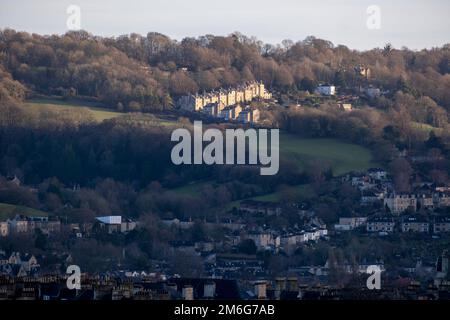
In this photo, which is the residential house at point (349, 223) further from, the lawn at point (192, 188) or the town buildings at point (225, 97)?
the town buildings at point (225, 97)

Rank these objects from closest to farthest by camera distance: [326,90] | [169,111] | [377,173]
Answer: [377,173], [169,111], [326,90]

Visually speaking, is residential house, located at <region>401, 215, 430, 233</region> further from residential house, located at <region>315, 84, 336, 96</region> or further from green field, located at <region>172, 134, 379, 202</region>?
residential house, located at <region>315, 84, 336, 96</region>

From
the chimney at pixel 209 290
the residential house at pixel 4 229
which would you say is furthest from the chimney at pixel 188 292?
the residential house at pixel 4 229

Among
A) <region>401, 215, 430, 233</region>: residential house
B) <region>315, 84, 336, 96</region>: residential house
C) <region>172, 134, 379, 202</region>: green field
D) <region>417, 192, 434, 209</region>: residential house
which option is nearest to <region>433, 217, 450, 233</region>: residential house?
<region>401, 215, 430, 233</region>: residential house

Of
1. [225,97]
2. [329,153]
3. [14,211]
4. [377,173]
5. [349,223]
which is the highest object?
[225,97]

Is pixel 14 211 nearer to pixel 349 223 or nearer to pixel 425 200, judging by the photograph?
pixel 349 223

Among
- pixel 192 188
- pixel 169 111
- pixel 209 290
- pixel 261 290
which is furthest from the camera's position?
pixel 169 111

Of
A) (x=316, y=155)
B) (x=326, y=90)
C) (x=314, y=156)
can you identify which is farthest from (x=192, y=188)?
(x=326, y=90)
